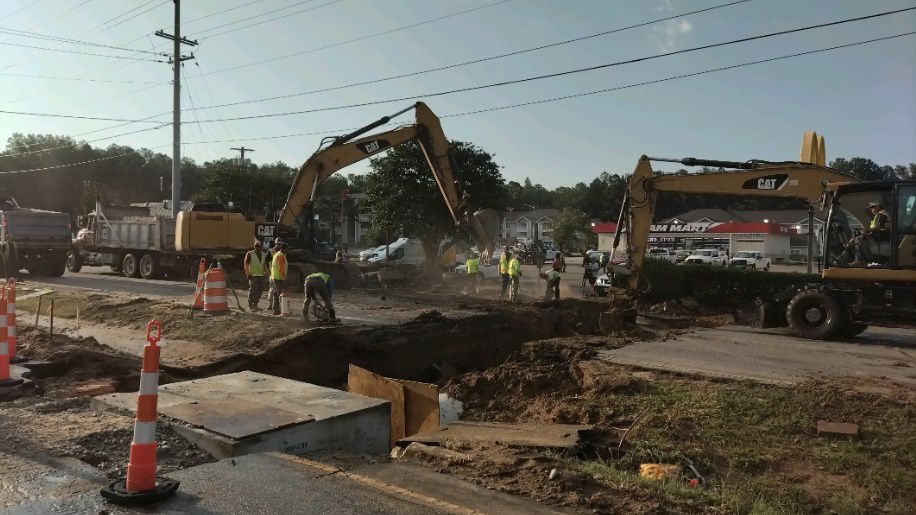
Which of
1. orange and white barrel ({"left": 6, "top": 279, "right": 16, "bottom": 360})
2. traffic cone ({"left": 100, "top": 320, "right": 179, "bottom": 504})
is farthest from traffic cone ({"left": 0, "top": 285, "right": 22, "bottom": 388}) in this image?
traffic cone ({"left": 100, "top": 320, "right": 179, "bottom": 504})

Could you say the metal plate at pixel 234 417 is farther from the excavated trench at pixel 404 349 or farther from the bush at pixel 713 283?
the bush at pixel 713 283

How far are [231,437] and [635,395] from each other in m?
4.61

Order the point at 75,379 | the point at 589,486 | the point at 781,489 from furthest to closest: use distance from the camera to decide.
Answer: the point at 75,379 → the point at 781,489 → the point at 589,486

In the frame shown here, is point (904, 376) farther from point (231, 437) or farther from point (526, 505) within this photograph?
point (231, 437)

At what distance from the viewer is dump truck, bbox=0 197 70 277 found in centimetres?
2338

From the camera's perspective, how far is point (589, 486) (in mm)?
4680

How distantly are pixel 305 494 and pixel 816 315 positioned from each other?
36.8 ft

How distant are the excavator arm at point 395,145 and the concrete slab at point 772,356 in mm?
7864

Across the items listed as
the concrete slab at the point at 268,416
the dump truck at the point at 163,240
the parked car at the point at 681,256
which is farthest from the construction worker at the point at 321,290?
the parked car at the point at 681,256

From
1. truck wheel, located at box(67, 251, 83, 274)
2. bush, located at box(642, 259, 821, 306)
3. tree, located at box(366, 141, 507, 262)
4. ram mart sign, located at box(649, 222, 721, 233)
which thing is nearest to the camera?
bush, located at box(642, 259, 821, 306)

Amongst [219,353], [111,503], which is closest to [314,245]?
[219,353]

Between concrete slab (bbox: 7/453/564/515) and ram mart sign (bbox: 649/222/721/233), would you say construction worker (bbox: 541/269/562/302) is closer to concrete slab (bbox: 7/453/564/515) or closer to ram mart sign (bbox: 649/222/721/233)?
concrete slab (bbox: 7/453/564/515)

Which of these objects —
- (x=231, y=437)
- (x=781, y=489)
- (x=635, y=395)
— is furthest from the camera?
(x=635, y=395)

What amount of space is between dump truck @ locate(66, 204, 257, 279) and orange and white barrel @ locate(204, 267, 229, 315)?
28.0ft
